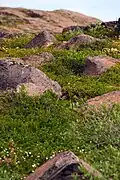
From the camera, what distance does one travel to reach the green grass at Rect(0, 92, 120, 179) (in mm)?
12023

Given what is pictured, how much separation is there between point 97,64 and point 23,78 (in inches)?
196

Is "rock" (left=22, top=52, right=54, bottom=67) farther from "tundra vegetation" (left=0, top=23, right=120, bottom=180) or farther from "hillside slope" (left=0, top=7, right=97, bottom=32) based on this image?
"hillside slope" (left=0, top=7, right=97, bottom=32)

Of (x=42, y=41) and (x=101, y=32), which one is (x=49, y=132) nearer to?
(x=42, y=41)

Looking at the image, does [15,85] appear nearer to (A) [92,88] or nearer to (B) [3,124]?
(A) [92,88]

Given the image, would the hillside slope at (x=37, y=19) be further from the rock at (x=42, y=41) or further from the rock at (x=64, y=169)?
the rock at (x=64, y=169)

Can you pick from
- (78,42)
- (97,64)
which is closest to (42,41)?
(78,42)

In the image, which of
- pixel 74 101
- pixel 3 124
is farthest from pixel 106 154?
pixel 74 101

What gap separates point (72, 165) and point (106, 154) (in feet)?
3.15

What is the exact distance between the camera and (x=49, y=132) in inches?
581

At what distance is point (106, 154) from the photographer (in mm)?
10281

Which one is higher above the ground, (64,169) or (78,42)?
(64,169)

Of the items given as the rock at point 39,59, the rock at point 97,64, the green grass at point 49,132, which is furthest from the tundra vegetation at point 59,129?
the rock at point 39,59

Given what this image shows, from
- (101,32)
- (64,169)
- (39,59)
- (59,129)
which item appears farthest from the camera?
(101,32)

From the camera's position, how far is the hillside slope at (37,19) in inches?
3140
